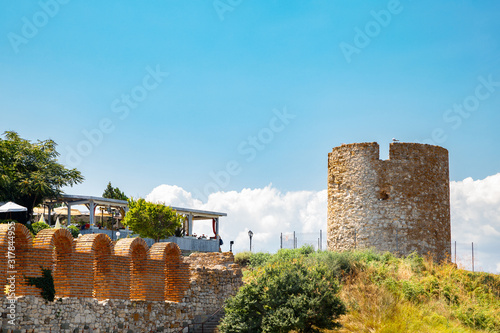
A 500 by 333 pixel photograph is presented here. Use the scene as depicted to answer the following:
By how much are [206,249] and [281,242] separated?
9165 millimetres

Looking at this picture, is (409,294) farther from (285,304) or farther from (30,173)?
(30,173)

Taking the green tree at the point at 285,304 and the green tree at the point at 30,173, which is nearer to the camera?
the green tree at the point at 285,304

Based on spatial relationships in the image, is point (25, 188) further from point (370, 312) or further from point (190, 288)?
point (370, 312)

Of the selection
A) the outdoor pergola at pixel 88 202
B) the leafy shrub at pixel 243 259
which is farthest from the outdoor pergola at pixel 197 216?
the leafy shrub at pixel 243 259

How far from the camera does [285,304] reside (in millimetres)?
16406

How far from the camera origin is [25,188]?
35.2 m

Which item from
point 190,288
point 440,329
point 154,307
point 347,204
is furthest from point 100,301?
point 347,204

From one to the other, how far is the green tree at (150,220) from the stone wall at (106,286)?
1197 cm

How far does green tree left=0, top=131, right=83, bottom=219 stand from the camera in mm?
34906

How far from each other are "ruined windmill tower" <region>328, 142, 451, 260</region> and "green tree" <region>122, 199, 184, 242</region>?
942 cm

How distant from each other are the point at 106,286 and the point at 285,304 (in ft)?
16.1

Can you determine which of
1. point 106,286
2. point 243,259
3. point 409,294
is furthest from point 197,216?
point 106,286

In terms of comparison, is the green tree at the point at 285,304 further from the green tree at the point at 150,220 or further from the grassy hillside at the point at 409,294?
the green tree at the point at 150,220

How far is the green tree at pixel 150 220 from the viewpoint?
3166cm
